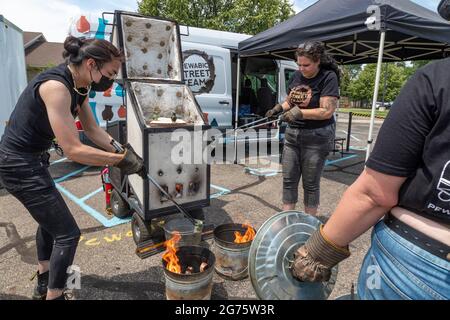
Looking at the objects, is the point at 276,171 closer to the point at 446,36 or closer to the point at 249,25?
the point at 446,36

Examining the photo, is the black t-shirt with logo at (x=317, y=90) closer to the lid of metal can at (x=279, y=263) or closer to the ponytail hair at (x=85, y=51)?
the lid of metal can at (x=279, y=263)

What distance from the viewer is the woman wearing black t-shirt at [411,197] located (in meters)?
0.97

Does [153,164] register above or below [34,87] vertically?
below

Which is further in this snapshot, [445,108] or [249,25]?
[249,25]

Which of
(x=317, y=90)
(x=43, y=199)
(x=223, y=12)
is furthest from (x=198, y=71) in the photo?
(x=223, y=12)

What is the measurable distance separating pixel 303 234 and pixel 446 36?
14.7ft

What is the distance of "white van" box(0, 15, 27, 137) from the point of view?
5.31 m

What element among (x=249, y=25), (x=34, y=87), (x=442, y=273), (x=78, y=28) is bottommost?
(x=442, y=273)

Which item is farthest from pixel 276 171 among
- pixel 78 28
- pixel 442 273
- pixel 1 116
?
pixel 442 273

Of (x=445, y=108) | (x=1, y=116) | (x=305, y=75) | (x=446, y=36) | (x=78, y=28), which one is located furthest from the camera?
(x=78, y=28)

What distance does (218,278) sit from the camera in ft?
9.43

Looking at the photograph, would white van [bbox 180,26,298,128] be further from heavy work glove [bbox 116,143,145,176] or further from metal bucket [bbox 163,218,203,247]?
heavy work glove [bbox 116,143,145,176]

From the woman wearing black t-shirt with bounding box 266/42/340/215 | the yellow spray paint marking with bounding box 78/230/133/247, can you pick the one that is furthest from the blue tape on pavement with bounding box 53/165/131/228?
the woman wearing black t-shirt with bounding box 266/42/340/215
